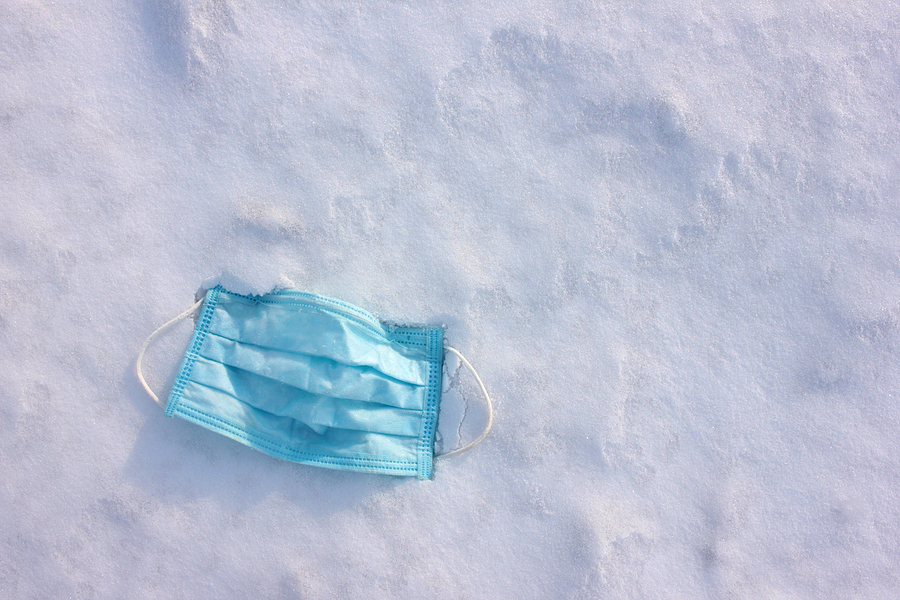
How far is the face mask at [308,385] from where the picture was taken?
5.13 feet

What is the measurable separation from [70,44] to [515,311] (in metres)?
1.70

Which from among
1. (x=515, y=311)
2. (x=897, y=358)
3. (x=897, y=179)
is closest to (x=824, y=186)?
(x=897, y=179)

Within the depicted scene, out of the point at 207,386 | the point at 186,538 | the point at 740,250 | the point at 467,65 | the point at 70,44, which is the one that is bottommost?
the point at 186,538

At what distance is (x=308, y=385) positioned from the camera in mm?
1550

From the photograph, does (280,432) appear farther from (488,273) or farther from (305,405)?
(488,273)

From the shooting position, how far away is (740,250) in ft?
5.73

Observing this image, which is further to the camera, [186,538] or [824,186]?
[824,186]

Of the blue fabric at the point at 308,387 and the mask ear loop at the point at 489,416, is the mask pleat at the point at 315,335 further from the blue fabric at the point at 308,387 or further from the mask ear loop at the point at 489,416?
the mask ear loop at the point at 489,416

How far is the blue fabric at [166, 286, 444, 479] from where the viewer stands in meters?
1.56

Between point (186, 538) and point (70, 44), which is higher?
point (70, 44)

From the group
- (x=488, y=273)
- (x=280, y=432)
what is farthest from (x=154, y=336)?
(x=488, y=273)

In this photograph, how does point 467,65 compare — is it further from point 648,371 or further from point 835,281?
point 835,281

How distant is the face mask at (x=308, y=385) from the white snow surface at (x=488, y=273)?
85 millimetres

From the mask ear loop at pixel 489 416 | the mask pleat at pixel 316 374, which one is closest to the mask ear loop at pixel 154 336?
the mask pleat at pixel 316 374
